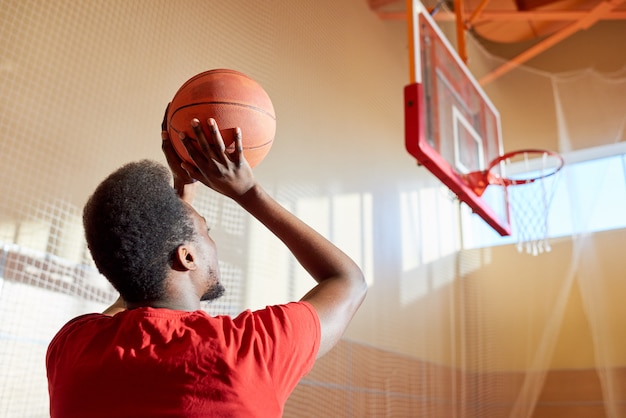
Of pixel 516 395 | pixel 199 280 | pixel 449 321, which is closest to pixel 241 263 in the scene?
pixel 199 280

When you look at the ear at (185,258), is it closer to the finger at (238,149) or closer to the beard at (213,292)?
the beard at (213,292)

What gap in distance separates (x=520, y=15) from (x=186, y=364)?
5440 millimetres

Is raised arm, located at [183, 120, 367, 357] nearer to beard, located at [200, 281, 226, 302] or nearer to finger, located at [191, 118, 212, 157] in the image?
finger, located at [191, 118, 212, 157]

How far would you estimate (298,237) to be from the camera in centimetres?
109

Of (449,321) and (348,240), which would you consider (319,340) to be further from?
(449,321)

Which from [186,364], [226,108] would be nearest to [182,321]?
[186,364]

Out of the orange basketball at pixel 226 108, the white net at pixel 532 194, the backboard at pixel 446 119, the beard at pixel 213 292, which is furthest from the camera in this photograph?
the white net at pixel 532 194

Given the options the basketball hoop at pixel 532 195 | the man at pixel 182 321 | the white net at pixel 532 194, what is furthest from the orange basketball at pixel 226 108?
the white net at pixel 532 194

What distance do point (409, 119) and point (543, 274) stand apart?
3.44 meters

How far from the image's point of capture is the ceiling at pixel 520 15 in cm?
539

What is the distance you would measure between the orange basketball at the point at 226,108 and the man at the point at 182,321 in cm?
29

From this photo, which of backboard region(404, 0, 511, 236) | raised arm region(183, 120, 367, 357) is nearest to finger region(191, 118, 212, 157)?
raised arm region(183, 120, 367, 357)

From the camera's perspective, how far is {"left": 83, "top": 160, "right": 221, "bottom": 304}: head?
1.07 m

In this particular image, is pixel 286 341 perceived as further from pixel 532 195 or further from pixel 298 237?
pixel 532 195
